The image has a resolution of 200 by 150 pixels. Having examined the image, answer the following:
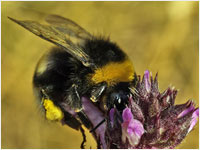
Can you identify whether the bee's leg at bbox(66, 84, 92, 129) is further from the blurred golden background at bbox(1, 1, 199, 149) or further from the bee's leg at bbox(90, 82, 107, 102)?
the blurred golden background at bbox(1, 1, 199, 149)

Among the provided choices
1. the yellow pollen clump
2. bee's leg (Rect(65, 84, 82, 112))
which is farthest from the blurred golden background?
bee's leg (Rect(65, 84, 82, 112))

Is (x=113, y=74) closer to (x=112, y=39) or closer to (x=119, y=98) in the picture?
(x=119, y=98)

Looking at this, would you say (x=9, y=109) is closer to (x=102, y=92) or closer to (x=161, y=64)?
(x=161, y=64)

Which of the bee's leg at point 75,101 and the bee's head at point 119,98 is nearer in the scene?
the bee's head at point 119,98

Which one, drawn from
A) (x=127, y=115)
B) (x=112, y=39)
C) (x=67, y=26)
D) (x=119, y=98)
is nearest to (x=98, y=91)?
→ (x=119, y=98)

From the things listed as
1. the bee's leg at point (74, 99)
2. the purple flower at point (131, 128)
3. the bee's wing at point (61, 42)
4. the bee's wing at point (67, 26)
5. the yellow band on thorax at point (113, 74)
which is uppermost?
the bee's wing at point (67, 26)

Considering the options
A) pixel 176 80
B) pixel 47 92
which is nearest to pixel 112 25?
pixel 176 80

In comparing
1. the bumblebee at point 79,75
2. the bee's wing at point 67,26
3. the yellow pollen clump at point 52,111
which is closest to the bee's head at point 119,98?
the bumblebee at point 79,75

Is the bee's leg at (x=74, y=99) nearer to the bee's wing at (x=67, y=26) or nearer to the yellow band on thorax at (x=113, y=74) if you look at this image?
the yellow band on thorax at (x=113, y=74)
